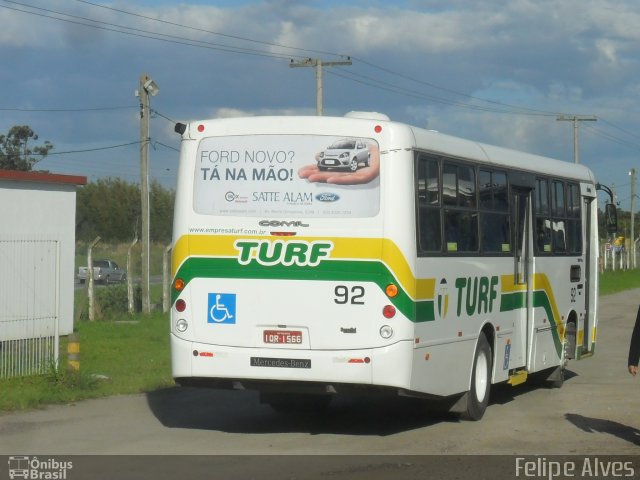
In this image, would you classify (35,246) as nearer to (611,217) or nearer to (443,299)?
(443,299)

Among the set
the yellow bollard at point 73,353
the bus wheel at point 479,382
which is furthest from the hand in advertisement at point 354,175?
the yellow bollard at point 73,353

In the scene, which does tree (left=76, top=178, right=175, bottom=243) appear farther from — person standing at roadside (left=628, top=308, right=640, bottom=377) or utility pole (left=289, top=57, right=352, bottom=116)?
person standing at roadside (left=628, top=308, right=640, bottom=377)

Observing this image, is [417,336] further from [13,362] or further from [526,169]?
[13,362]

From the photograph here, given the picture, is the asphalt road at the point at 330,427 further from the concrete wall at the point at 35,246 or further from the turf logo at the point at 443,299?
the concrete wall at the point at 35,246

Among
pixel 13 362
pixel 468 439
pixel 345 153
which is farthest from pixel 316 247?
pixel 13 362

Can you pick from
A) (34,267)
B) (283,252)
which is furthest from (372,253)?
(34,267)

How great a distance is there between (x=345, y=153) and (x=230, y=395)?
520 cm

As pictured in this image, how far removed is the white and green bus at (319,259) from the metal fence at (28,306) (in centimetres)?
461

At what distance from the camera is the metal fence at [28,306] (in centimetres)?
1598

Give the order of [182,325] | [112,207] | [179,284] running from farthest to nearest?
1. [112,207]
2. [179,284]
3. [182,325]

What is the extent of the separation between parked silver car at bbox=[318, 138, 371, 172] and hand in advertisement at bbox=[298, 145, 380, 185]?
0.04 meters

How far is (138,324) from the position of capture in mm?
26500

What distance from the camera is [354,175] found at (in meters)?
11.6

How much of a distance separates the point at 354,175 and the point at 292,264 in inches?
43.1
